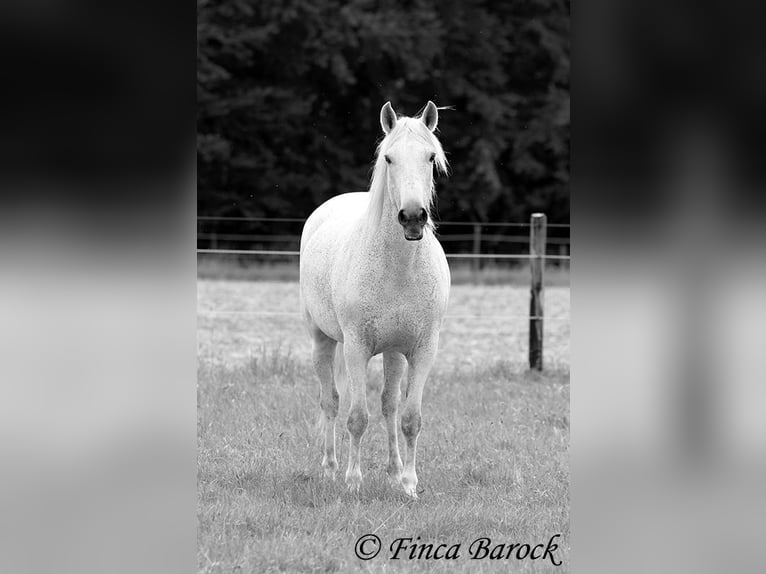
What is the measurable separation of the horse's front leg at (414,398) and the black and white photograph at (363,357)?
1cm

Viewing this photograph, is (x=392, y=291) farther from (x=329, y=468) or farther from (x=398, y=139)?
(x=329, y=468)

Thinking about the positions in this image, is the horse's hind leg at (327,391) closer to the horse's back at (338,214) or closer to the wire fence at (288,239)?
the horse's back at (338,214)

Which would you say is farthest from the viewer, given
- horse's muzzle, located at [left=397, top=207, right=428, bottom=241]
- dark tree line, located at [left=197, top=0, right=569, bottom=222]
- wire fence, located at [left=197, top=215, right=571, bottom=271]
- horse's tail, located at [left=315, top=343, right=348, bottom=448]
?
dark tree line, located at [left=197, top=0, right=569, bottom=222]

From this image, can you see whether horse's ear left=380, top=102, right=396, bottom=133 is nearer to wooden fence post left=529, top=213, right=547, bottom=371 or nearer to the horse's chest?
the horse's chest

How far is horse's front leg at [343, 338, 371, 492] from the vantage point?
473 centimetres

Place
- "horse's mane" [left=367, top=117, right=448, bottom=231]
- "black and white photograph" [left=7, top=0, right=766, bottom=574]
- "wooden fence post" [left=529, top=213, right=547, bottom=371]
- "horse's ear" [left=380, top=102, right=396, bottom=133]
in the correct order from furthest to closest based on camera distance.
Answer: "wooden fence post" [left=529, top=213, right=547, bottom=371] < "horse's ear" [left=380, top=102, right=396, bottom=133] < "horse's mane" [left=367, top=117, right=448, bottom=231] < "black and white photograph" [left=7, top=0, right=766, bottom=574]

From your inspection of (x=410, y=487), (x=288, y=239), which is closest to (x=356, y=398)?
(x=410, y=487)

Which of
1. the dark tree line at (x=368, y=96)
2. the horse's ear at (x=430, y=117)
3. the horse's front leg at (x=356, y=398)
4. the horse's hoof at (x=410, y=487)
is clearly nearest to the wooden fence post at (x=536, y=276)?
the horse's front leg at (x=356, y=398)

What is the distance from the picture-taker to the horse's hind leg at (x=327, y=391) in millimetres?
5324

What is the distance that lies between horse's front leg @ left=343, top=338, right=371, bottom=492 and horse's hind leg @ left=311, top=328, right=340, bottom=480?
0.28m

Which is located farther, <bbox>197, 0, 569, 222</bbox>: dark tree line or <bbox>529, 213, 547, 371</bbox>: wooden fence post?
<bbox>197, 0, 569, 222</bbox>: dark tree line

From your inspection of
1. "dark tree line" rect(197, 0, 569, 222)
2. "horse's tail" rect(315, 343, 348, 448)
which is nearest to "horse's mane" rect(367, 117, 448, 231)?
"horse's tail" rect(315, 343, 348, 448)

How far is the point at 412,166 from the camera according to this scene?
4.07 meters
